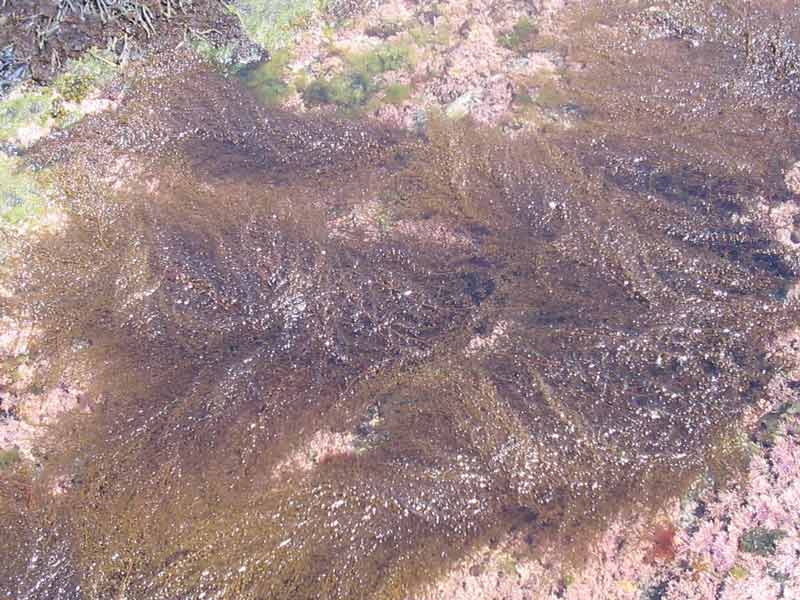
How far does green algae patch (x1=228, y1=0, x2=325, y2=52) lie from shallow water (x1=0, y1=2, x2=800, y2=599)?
660 mm

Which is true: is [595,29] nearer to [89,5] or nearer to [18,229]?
[89,5]

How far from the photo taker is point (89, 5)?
5.16 m

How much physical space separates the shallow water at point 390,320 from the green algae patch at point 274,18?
660mm

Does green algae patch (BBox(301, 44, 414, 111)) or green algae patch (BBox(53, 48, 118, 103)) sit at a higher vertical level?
green algae patch (BBox(301, 44, 414, 111))

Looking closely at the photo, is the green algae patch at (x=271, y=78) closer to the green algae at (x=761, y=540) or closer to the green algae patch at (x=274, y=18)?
the green algae patch at (x=274, y=18)

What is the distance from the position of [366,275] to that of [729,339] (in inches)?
89.3

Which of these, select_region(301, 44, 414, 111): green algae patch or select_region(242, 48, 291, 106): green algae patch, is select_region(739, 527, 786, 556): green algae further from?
select_region(242, 48, 291, 106): green algae patch

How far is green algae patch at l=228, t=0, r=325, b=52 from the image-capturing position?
5.41m

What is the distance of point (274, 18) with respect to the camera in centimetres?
552

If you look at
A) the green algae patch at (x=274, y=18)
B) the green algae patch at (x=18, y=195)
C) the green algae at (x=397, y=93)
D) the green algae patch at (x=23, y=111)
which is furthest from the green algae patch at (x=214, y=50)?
the green algae patch at (x=18, y=195)

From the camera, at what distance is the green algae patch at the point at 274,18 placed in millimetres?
5414

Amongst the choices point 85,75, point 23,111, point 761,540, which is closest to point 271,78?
point 85,75

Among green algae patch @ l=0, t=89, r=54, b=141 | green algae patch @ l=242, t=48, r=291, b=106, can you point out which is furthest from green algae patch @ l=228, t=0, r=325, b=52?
green algae patch @ l=0, t=89, r=54, b=141

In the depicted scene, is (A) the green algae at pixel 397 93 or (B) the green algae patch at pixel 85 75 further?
(B) the green algae patch at pixel 85 75
